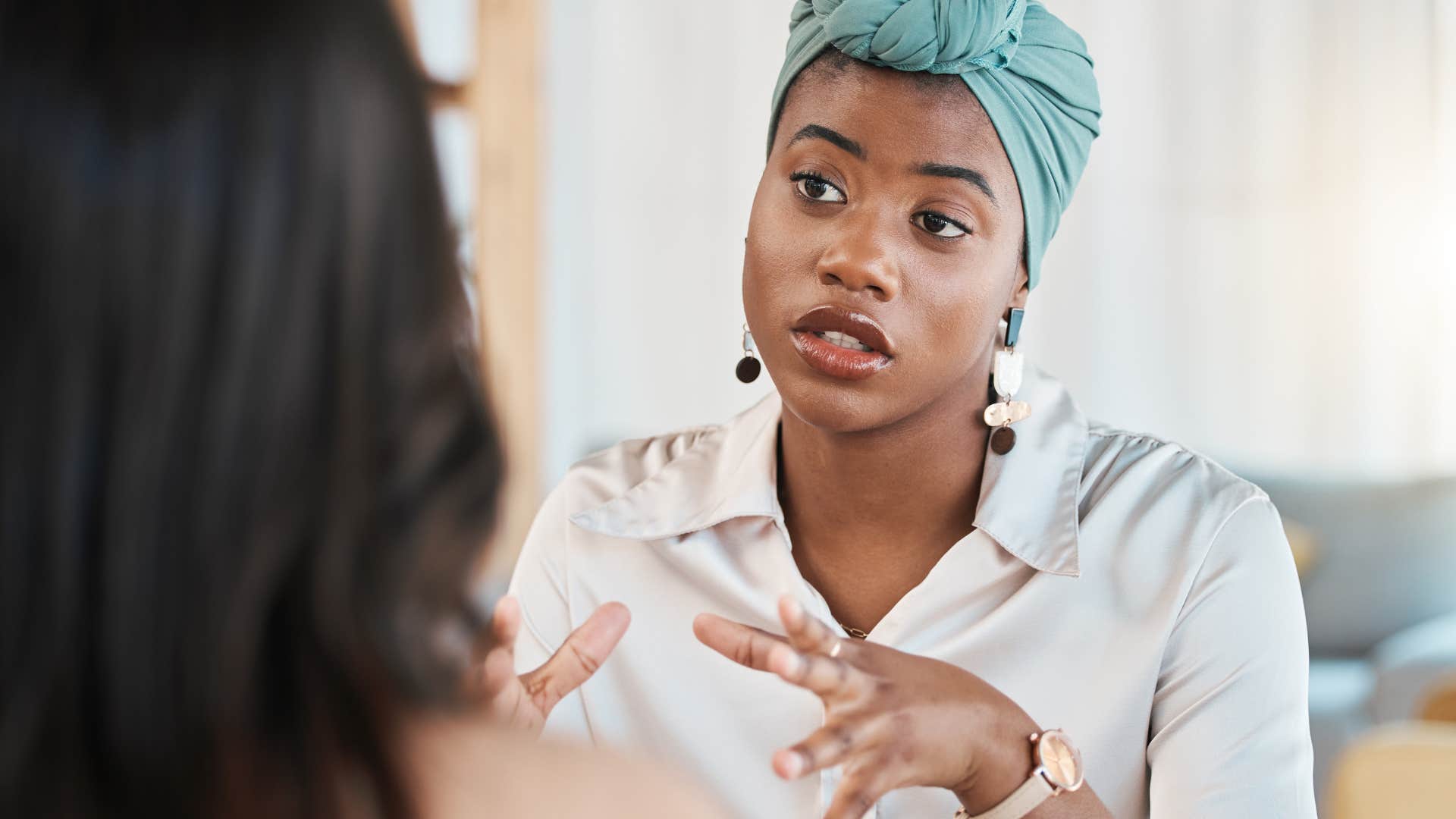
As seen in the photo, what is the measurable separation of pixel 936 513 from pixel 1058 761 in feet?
Result: 1.38

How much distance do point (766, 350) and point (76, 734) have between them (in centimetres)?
92

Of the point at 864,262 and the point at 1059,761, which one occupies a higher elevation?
the point at 864,262

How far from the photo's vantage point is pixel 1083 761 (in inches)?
51.9

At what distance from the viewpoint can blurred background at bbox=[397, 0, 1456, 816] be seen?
3811mm

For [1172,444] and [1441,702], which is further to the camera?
[1441,702]

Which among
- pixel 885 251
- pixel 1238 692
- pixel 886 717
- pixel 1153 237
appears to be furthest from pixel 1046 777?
pixel 1153 237

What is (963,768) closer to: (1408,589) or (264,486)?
(264,486)

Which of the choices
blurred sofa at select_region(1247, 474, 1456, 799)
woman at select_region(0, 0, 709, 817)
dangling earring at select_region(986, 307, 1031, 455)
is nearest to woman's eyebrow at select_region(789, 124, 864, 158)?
dangling earring at select_region(986, 307, 1031, 455)

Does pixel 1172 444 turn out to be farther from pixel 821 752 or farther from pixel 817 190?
pixel 821 752

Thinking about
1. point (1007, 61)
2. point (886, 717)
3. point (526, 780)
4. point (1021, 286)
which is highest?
point (1007, 61)

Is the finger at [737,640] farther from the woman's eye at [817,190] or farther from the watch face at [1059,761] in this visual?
the woman's eye at [817,190]

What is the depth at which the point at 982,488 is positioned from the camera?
1.42 metres

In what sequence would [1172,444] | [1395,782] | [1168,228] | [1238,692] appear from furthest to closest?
[1168,228], [1395,782], [1172,444], [1238,692]

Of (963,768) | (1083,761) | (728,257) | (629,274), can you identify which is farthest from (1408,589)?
(963,768)
